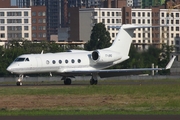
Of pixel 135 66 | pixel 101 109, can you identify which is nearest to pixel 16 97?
pixel 101 109

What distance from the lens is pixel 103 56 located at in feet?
189

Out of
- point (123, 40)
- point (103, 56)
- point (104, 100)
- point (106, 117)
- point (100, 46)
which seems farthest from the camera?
point (100, 46)

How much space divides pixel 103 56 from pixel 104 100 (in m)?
18.3

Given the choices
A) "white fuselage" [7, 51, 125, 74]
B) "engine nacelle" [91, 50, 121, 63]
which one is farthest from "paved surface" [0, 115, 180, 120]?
"engine nacelle" [91, 50, 121, 63]

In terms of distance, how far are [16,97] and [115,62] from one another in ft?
61.3

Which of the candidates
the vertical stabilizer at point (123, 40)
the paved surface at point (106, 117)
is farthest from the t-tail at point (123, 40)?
the paved surface at point (106, 117)

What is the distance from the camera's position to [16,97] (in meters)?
42.0

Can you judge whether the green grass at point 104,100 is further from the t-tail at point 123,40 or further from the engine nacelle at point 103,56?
the t-tail at point 123,40

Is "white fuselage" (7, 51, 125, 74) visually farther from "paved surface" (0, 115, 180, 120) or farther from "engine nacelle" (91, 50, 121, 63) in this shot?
"paved surface" (0, 115, 180, 120)

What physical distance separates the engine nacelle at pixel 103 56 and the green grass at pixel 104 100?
8985 mm

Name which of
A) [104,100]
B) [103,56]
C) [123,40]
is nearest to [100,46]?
[123,40]

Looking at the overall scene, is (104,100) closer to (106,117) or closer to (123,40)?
(106,117)

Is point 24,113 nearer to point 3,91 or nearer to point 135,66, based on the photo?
point 3,91

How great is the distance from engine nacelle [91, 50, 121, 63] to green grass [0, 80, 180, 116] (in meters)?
8.99
